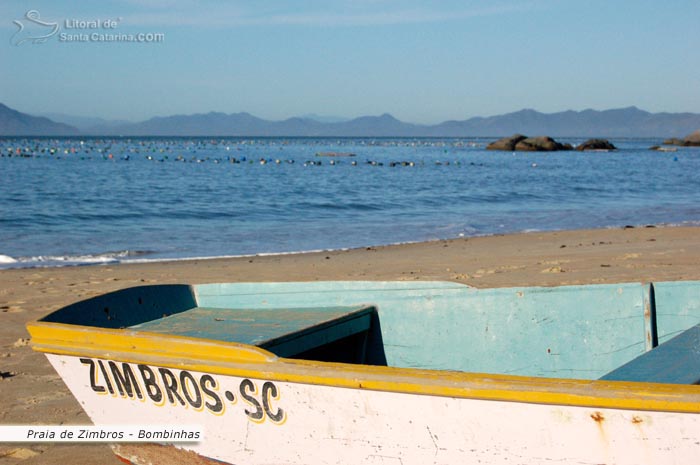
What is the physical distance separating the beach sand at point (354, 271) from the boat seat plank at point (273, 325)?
45.6 inches

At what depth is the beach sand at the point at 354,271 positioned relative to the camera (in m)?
6.39

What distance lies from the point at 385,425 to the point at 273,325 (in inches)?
58.8

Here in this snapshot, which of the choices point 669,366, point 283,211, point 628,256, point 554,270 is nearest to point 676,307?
→ point 669,366

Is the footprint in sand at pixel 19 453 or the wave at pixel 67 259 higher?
the wave at pixel 67 259

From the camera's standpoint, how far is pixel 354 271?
38.3ft

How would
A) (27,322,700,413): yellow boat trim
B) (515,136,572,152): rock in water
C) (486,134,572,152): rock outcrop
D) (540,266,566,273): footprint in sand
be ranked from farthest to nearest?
1. (486,134,572,152): rock outcrop
2. (515,136,572,152): rock in water
3. (540,266,566,273): footprint in sand
4. (27,322,700,413): yellow boat trim

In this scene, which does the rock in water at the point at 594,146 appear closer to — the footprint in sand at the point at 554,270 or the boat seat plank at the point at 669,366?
the footprint in sand at the point at 554,270

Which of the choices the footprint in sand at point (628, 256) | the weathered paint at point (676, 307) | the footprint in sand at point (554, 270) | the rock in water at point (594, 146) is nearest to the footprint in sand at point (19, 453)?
the weathered paint at point (676, 307)

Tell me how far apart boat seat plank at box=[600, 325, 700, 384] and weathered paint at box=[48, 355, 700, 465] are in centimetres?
38

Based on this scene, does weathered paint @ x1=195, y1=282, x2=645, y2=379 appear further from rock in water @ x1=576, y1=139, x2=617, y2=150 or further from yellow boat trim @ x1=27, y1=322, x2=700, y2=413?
rock in water @ x1=576, y1=139, x2=617, y2=150

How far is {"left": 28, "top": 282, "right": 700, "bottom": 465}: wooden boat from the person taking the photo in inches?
129

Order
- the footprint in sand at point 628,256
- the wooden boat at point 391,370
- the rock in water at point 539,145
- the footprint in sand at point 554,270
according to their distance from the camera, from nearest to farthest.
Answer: the wooden boat at point 391,370 < the footprint in sand at point 554,270 < the footprint in sand at point 628,256 < the rock in water at point 539,145

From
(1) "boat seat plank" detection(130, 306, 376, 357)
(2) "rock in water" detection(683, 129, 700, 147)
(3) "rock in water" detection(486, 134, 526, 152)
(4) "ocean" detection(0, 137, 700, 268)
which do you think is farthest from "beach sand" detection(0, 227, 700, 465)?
(2) "rock in water" detection(683, 129, 700, 147)

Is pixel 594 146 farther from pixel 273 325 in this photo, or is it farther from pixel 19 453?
pixel 19 453
